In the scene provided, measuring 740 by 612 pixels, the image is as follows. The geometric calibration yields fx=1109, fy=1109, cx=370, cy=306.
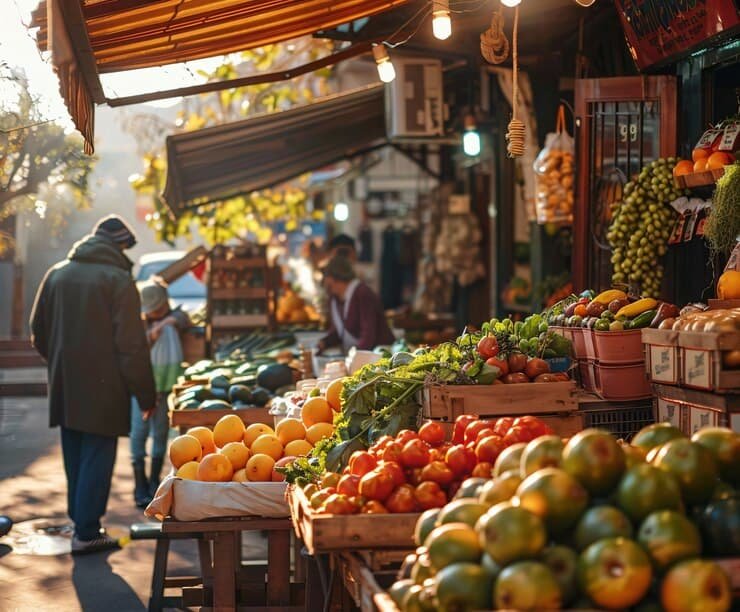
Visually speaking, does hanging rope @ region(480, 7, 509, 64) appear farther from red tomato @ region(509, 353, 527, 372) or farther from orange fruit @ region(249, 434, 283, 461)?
orange fruit @ region(249, 434, 283, 461)

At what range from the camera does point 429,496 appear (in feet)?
12.2

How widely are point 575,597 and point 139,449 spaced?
7.13 meters

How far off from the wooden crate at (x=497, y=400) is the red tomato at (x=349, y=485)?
0.94 m

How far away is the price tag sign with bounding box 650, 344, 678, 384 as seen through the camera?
14.6ft

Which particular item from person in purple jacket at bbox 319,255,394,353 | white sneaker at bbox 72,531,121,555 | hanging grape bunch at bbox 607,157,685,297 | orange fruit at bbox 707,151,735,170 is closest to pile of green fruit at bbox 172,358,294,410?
person in purple jacket at bbox 319,255,394,353

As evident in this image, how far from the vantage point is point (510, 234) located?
12.5m

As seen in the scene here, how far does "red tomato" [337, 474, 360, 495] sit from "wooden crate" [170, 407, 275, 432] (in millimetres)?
2992

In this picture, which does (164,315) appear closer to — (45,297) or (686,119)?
(45,297)

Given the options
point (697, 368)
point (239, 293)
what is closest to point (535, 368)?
point (697, 368)

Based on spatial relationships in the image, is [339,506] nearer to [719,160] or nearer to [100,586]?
[719,160]

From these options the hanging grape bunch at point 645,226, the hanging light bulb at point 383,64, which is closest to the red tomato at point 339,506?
the hanging grape bunch at point 645,226

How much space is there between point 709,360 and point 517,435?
0.83m

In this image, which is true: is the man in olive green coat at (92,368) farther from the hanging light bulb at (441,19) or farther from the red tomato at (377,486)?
the red tomato at (377,486)

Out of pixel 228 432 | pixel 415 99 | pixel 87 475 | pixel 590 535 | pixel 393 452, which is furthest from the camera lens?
pixel 415 99
